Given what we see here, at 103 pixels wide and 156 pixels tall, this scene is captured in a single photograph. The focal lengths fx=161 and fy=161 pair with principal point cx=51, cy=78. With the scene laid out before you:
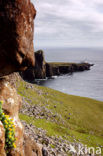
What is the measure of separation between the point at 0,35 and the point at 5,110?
22.2 ft

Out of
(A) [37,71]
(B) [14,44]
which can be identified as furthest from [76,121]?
(A) [37,71]

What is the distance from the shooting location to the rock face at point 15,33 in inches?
464

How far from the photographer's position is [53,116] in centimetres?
4659

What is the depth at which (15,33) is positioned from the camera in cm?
1227

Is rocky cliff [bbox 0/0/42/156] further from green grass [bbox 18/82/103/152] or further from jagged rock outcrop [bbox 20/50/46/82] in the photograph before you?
jagged rock outcrop [bbox 20/50/46/82]

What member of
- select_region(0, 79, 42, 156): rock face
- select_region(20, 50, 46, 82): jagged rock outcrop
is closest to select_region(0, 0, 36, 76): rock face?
select_region(0, 79, 42, 156): rock face

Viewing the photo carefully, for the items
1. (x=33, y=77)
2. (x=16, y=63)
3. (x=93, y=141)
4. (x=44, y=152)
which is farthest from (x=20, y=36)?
(x=33, y=77)

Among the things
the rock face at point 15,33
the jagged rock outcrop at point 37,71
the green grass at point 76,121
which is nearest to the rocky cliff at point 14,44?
the rock face at point 15,33

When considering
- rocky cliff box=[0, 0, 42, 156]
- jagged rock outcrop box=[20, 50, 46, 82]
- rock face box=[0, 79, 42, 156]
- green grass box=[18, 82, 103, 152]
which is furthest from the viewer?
jagged rock outcrop box=[20, 50, 46, 82]

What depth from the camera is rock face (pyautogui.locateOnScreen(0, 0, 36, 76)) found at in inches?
464

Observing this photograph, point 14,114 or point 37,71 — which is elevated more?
point 14,114

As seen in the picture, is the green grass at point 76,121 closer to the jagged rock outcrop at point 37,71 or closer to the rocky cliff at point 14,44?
the rocky cliff at point 14,44

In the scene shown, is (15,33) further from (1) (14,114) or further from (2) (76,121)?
(2) (76,121)

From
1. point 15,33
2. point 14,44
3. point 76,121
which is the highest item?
point 15,33
